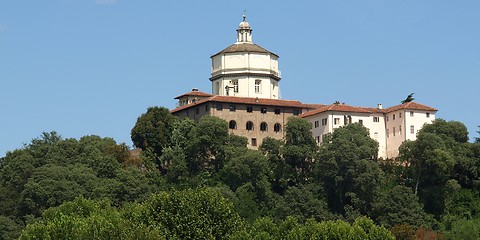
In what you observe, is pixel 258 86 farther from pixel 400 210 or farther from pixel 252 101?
pixel 400 210

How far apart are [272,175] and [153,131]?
12.9m

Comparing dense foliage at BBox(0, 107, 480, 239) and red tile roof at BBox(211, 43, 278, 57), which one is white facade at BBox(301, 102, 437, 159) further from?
red tile roof at BBox(211, 43, 278, 57)

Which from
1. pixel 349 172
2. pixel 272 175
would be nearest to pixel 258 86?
pixel 272 175

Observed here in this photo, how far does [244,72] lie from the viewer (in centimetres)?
14250

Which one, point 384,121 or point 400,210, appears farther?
point 384,121

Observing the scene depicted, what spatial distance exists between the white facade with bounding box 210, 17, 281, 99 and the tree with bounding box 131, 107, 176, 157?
807cm

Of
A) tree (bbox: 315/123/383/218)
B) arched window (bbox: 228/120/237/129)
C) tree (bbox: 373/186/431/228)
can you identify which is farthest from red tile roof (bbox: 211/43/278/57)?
tree (bbox: 373/186/431/228)

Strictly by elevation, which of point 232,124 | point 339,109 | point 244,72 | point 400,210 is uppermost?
point 244,72

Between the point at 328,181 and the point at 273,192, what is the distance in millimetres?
5510

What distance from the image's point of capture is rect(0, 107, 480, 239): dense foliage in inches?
4852

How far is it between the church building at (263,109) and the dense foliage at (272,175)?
4.18 m

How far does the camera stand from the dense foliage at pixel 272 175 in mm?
123250

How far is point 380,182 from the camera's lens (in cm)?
12588

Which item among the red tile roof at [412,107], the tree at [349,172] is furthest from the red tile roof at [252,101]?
the tree at [349,172]
